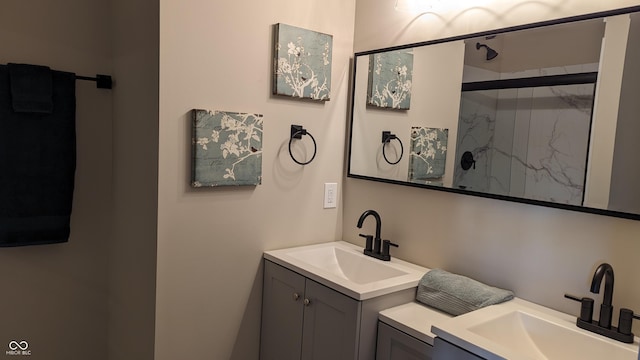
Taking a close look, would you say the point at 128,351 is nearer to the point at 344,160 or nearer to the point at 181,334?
the point at 181,334

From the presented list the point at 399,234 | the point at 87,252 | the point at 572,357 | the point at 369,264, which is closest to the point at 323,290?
the point at 369,264

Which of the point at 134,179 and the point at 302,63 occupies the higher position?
the point at 302,63

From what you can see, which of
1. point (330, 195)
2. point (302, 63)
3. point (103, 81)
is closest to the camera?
point (302, 63)

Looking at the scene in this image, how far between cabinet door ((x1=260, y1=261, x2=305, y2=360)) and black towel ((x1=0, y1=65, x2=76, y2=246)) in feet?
3.52

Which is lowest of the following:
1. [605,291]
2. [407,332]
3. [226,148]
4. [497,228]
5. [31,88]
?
[407,332]

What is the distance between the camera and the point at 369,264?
2102 mm

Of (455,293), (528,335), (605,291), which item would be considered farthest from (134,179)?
(605,291)

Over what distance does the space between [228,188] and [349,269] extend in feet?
2.39

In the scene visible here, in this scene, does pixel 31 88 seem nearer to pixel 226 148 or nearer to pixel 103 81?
pixel 103 81

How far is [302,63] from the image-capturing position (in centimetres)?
212

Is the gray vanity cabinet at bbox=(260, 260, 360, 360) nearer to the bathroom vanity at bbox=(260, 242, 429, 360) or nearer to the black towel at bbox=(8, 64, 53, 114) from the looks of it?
the bathroom vanity at bbox=(260, 242, 429, 360)

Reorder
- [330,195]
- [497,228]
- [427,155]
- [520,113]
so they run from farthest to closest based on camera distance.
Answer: [330,195], [427,155], [497,228], [520,113]

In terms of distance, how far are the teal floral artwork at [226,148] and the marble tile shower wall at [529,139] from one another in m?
0.90

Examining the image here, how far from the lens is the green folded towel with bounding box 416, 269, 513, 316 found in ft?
5.33
